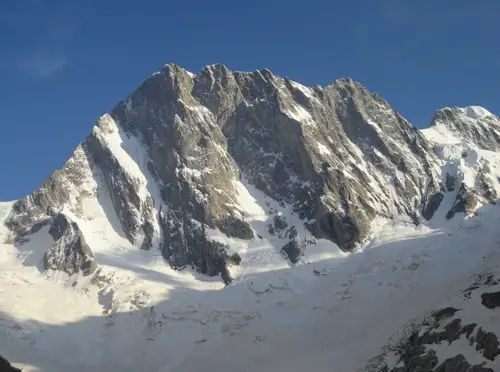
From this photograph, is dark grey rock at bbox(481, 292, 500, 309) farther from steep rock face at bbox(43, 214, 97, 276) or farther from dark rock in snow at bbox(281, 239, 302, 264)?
steep rock face at bbox(43, 214, 97, 276)

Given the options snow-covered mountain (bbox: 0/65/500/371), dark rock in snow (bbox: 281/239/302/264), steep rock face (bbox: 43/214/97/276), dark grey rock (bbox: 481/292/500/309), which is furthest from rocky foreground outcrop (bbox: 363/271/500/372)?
steep rock face (bbox: 43/214/97/276)

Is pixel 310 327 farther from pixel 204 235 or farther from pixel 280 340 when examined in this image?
pixel 204 235

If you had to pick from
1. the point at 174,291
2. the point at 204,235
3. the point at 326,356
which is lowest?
the point at 326,356

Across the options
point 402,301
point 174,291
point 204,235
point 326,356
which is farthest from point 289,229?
point 326,356

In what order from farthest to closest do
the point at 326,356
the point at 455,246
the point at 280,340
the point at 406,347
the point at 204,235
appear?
the point at 204,235 → the point at 455,246 → the point at 280,340 → the point at 326,356 → the point at 406,347

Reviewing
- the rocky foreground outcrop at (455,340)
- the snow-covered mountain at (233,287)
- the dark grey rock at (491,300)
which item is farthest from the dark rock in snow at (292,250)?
the dark grey rock at (491,300)

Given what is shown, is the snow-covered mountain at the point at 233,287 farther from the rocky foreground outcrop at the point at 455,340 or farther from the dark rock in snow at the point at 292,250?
the rocky foreground outcrop at the point at 455,340

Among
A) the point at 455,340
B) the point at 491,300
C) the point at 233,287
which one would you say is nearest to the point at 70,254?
the point at 233,287

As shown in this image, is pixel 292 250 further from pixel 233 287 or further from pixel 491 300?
pixel 491 300
